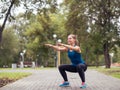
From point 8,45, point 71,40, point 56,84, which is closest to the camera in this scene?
point 71,40

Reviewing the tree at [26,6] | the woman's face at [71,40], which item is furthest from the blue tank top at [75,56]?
A: the tree at [26,6]

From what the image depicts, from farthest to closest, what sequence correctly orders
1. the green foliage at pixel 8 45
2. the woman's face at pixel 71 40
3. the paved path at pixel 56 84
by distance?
the green foliage at pixel 8 45, the paved path at pixel 56 84, the woman's face at pixel 71 40

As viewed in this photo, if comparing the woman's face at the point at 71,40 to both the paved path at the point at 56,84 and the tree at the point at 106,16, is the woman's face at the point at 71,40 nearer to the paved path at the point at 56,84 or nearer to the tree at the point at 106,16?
the paved path at the point at 56,84

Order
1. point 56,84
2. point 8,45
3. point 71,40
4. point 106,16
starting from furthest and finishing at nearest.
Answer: point 8,45 < point 106,16 < point 56,84 < point 71,40

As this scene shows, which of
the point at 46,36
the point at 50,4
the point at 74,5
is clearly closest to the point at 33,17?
the point at 50,4

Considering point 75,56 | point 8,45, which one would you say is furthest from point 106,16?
point 8,45

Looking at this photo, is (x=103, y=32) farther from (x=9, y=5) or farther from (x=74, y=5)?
(x=9, y=5)

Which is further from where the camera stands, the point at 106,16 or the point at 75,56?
the point at 106,16

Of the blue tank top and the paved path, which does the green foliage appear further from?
the blue tank top

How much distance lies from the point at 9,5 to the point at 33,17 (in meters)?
1.40

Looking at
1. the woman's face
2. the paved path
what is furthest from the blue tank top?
the paved path

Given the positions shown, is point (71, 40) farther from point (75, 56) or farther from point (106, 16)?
point (106, 16)

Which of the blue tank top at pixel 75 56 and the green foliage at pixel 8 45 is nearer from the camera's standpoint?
the blue tank top at pixel 75 56

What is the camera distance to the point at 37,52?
74.1 m
